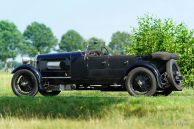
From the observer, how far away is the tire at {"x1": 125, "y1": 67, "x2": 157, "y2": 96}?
48.3ft

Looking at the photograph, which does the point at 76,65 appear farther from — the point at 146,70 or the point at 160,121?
the point at 160,121

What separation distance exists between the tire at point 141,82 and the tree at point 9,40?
308 ft

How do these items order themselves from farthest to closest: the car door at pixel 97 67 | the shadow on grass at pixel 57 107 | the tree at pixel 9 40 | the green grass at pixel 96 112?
the tree at pixel 9 40, the car door at pixel 97 67, the shadow on grass at pixel 57 107, the green grass at pixel 96 112

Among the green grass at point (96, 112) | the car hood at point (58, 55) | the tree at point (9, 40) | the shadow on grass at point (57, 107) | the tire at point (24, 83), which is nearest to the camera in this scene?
the green grass at point (96, 112)

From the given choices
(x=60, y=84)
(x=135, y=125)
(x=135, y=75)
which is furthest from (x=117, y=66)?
(x=135, y=125)

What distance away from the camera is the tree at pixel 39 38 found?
118688mm

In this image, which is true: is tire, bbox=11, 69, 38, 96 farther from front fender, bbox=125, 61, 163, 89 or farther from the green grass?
front fender, bbox=125, 61, 163, 89

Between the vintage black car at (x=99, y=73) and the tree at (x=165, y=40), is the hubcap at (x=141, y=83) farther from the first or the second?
the tree at (x=165, y=40)

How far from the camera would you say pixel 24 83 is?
16578 mm

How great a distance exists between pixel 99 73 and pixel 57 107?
2033 mm

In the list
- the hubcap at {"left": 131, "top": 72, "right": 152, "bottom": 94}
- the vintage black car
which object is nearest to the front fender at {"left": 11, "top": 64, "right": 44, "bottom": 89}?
the vintage black car

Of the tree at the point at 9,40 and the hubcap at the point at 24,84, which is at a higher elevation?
the tree at the point at 9,40

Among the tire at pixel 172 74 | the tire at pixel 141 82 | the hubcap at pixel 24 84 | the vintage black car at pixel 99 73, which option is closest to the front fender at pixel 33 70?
the vintage black car at pixel 99 73

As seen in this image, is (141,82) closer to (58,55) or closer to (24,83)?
(58,55)
